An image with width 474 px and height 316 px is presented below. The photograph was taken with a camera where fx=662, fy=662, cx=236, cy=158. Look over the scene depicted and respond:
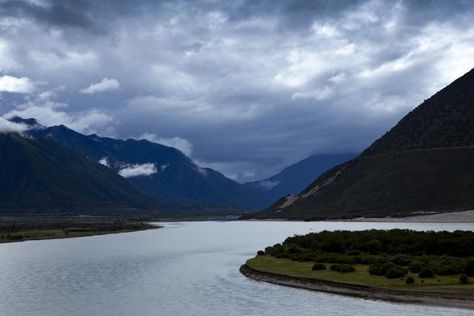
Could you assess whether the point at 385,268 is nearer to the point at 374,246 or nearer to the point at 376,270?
the point at 376,270

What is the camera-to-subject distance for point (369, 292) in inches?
2378

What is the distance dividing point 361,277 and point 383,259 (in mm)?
10325

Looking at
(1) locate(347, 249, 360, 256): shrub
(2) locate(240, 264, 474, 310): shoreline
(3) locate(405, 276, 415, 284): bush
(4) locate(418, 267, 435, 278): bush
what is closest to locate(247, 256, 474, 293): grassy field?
(3) locate(405, 276, 415, 284): bush

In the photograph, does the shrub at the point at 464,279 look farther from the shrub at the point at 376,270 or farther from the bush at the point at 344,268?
the bush at the point at 344,268

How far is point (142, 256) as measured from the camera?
11400 cm

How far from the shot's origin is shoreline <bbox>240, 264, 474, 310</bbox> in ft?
173

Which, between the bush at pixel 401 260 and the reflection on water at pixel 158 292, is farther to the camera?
the bush at pixel 401 260

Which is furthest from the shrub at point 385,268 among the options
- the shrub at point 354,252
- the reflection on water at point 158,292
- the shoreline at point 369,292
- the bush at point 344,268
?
the shrub at point 354,252

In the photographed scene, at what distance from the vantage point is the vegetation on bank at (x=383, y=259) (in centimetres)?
6344

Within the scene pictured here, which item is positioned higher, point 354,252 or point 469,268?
point 354,252

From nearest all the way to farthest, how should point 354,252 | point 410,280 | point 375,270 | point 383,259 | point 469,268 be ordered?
point 410,280 < point 469,268 < point 375,270 < point 383,259 < point 354,252

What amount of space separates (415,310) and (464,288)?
23.3ft

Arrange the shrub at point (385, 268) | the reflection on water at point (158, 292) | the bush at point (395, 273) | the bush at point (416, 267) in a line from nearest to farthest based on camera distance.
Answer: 1. the reflection on water at point (158, 292)
2. the bush at point (395, 273)
3. the shrub at point (385, 268)
4. the bush at point (416, 267)

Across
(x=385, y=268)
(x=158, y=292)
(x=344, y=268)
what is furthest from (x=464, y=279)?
(x=158, y=292)
